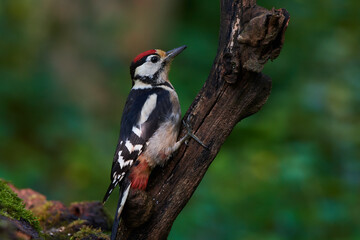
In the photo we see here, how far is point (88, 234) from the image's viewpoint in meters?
3.25

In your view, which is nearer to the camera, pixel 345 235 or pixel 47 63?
pixel 345 235

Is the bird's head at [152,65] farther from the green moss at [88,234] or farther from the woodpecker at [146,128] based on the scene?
the green moss at [88,234]

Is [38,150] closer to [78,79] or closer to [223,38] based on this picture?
[78,79]

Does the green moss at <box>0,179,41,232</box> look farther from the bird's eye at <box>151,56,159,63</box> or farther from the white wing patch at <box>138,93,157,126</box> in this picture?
the bird's eye at <box>151,56,159,63</box>

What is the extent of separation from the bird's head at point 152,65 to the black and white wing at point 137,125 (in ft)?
0.63

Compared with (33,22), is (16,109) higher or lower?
lower

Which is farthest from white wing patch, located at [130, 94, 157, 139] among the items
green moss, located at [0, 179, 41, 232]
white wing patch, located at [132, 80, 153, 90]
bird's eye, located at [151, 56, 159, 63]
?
green moss, located at [0, 179, 41, 232]

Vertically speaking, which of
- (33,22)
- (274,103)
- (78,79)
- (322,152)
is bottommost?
(322,152)

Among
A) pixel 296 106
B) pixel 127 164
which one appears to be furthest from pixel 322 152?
pixel 127 164

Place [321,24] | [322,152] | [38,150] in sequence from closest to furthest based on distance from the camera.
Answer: [322,152] → [38,150] → [321,24]

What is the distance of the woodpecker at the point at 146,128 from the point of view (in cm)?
327

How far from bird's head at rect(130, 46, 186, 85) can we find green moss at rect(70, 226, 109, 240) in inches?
49.7

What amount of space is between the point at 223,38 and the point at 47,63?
499 centimetres

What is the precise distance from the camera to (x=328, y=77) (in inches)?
276
